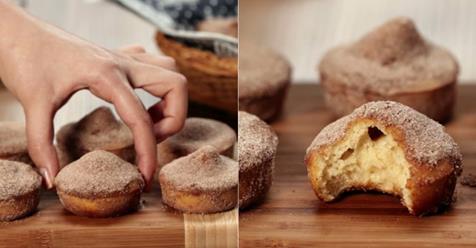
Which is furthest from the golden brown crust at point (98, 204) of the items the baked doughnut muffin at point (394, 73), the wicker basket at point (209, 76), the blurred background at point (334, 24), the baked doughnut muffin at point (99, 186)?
the blurred background at point (334, 24)

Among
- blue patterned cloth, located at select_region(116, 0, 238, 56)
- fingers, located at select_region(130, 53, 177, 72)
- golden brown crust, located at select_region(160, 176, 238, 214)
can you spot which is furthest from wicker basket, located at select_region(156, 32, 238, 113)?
golden brown crust, located at select_region(160, 176, 238, 214)

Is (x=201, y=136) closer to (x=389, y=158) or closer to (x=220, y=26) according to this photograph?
(x=389, y=158)

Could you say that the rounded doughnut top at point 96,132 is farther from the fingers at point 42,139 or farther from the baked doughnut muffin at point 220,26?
the baked doughnut muffin at point 220,26

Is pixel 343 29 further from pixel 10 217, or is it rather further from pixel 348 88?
pixel 10 217

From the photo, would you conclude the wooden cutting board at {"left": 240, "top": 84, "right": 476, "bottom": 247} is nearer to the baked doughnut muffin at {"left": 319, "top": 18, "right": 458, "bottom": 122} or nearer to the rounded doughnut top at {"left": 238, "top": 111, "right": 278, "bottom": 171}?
the rounded doughnut top at {"left": 238, "top": 111, "right": 278, "bottom": 171}

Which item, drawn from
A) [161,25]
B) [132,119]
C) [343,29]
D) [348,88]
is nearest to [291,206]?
[132,119]
